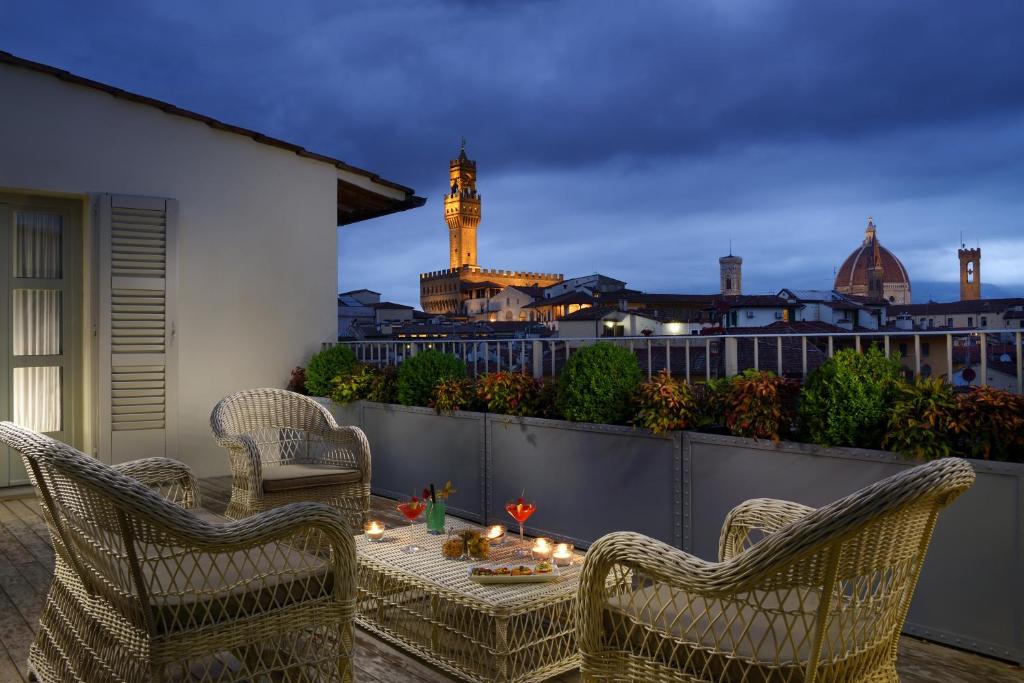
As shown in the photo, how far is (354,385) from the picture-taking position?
619cm

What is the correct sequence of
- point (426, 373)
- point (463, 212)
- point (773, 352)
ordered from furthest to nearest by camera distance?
point (463, 212), point (426, 373), point (773, 352)

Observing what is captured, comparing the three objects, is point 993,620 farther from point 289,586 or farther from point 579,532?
point 289,586

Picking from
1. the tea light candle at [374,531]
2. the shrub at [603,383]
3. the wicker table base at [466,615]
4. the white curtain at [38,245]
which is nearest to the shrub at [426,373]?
the shrub at [603,383]

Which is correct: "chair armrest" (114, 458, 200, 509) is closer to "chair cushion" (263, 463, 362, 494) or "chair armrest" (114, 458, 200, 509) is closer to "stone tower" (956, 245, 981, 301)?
"chair cushion" (263, 463, 362, 494)

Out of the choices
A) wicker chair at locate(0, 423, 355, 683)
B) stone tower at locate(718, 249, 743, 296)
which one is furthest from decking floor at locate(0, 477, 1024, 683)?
stone tower at locate(718, 249, 743, 296)

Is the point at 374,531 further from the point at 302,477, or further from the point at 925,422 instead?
the point at 925,422

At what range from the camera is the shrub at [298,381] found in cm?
693

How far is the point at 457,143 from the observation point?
123 meters

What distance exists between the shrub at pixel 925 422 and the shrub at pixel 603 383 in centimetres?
139

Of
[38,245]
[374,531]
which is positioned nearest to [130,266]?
[38,245]

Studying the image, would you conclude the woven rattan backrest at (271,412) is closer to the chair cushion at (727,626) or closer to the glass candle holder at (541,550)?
the glass candle holder at (541,550)

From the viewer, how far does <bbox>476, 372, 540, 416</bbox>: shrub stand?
473 centimetres

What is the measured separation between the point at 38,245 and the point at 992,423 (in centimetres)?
644

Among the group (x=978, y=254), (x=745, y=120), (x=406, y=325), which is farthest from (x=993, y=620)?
(x=978, y=254)
